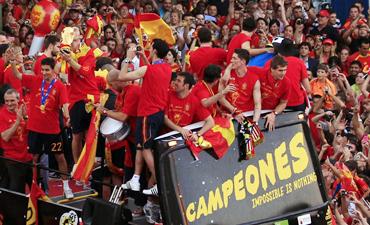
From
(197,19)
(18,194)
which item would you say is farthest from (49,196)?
(197,19)

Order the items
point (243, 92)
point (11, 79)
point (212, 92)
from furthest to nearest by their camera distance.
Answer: point (11, 79) < point (243, 92) < point (212, 92)

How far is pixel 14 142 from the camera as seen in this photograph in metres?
12.3

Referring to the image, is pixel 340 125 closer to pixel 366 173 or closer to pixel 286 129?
pixel 366 173

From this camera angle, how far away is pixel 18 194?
439 inches

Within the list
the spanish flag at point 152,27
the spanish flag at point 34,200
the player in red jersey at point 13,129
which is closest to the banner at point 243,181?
the spanish flag at point 34,200

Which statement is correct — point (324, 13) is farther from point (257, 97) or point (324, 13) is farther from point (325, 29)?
point (257, 97)

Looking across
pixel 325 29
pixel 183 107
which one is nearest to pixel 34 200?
pixel 183 107

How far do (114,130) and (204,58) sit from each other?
219 centimetres

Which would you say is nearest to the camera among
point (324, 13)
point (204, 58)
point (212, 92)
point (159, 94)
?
point (159, 94)

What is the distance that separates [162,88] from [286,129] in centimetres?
150

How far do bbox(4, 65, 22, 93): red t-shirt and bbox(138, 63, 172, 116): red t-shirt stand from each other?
3.26 meters

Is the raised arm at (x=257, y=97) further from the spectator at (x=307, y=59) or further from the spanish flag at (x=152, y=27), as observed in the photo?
the spectator at (x=307, y=59)

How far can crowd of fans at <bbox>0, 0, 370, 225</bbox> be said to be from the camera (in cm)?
1051

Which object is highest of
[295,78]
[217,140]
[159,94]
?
[217,140]
